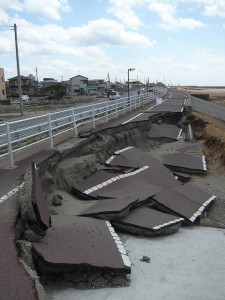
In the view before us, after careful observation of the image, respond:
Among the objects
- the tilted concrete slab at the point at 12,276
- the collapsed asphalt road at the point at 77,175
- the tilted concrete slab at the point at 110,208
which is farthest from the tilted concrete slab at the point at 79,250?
the tilted concrete slab at the point at 110,208

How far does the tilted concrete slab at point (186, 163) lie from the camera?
523 inches

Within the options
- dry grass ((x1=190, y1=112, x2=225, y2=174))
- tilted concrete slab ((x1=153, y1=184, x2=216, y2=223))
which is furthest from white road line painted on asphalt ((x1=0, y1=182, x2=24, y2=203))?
dry grass ((x1=190, y1=112, x2=225, y2=174))

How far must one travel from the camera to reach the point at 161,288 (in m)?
5.33

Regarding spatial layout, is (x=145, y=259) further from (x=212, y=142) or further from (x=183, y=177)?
(x=212, y=142)

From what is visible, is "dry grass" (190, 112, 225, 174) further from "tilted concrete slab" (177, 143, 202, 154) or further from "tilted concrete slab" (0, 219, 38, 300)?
"tilted concrete slab" (0, 219, 38, 300)

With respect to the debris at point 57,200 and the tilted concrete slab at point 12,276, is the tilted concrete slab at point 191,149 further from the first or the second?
the tilted concrete slab at point 12,276

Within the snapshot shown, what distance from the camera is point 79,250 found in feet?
17.5

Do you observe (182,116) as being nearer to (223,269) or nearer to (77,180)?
(77,180)

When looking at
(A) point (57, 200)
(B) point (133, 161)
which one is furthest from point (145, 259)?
(B) point (133, 161)

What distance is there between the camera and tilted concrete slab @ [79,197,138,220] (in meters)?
7.30

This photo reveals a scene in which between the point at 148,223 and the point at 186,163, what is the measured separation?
6833 millimetres

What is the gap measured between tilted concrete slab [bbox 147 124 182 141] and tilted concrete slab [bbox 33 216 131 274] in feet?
44.1

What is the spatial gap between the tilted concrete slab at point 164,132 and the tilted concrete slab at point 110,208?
11268 millimetres

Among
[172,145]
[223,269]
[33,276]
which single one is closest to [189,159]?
[172,145]
